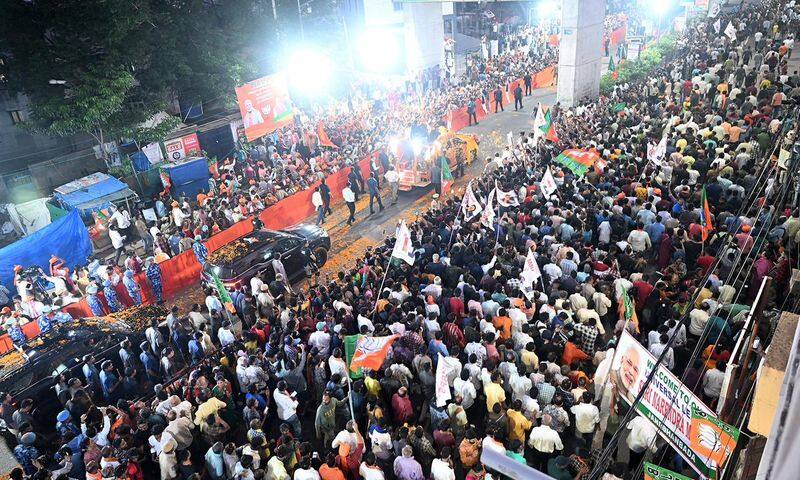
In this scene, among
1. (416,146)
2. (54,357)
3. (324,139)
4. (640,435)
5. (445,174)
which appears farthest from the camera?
(324,139)

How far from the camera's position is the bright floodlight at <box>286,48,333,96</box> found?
30.4m

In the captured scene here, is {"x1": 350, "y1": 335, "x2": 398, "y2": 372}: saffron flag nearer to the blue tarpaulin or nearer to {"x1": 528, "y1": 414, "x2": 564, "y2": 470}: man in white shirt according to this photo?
{"x1": 528, "y1": 414, "x2": 564, "y2": 470}: man in white shirt

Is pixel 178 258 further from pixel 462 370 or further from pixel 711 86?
pixel 711 86

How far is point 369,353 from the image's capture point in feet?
28.1

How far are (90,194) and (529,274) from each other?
1621 cm

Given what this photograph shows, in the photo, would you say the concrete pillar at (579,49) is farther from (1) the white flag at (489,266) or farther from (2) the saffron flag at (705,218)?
(1) the white flag at (489,266)

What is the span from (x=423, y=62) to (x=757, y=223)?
24.2 meters

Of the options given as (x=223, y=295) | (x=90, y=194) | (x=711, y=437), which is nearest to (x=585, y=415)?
(x=711, y=437)

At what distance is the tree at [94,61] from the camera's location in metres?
21.2

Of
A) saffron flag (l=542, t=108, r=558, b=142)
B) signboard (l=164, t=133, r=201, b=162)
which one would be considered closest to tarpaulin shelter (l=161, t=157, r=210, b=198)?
signboard (l=164, t=133, r=201, b=162)

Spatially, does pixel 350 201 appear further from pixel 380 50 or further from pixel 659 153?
pixel 380 50

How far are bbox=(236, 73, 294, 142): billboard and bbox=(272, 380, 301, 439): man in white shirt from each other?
1091cm

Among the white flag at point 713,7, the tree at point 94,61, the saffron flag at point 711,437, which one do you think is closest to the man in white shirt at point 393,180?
the tree at point 94,61

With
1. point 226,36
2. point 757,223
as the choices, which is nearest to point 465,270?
point 757,223
